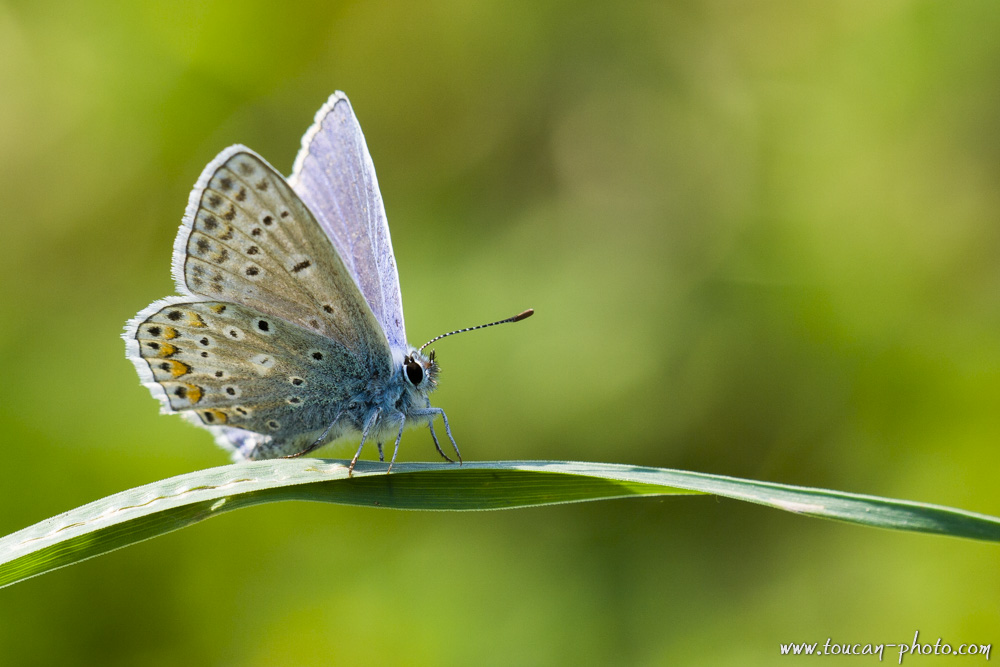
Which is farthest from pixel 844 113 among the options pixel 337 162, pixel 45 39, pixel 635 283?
pixel 45 39

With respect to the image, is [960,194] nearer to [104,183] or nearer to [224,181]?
[224,181]

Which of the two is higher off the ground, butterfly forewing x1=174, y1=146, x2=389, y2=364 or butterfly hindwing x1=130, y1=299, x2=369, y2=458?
butterfly forewing x1=174, y1=146, x2=389, y2=364

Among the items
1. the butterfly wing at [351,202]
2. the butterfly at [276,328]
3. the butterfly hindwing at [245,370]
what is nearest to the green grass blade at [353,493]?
the butterfly at [276,328]

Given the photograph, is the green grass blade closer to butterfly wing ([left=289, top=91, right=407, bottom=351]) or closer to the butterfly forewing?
the butterfly forewing

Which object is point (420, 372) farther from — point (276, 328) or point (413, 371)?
point (276, 328)

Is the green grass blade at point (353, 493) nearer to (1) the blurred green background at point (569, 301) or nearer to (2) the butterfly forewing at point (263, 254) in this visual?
(2) the butterfly forewing at point (263, 254)

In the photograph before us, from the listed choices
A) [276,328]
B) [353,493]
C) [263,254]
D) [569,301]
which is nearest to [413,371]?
[276,328]

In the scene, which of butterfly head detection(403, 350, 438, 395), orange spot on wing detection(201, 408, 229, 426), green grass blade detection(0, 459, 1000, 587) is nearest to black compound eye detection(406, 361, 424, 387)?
butterfly head detection(403, 350, 438, 395)
